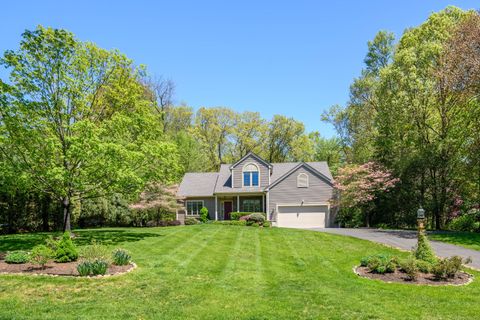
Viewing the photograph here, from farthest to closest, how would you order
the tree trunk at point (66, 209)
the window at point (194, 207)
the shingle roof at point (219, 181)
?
the window at point (194, 207) < the shingle roof at point (219, 181) < the tree trunk at point (66, 209)

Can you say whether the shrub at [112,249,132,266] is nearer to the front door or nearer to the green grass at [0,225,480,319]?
the green grass at [0,225,480,319]

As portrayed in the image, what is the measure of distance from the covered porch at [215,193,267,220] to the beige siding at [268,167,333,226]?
1.32 meters

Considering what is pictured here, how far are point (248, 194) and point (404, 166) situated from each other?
13.5 metres

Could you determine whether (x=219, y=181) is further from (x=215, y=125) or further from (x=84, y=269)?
(x=84, y=269)

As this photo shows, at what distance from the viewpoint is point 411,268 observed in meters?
10.7

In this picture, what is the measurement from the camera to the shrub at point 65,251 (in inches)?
477

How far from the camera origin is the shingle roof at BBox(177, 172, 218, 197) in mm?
35906

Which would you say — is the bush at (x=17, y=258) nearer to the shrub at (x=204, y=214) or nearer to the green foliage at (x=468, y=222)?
the shrub at (x=204, y=214)

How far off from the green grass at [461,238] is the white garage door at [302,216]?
11.4 metres

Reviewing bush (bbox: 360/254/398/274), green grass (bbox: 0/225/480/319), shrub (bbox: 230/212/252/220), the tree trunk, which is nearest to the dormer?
shrub (bbox: 230/212/252/220)

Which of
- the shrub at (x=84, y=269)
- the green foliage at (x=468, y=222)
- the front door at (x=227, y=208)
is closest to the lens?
the shrub at (x=84, y=269)

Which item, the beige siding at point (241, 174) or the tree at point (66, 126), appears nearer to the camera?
the tree at point (66, 126)

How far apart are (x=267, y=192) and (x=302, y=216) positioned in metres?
3.71

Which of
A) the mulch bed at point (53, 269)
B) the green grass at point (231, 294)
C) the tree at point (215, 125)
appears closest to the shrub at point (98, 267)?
the mulch bed at point (53, 269)
